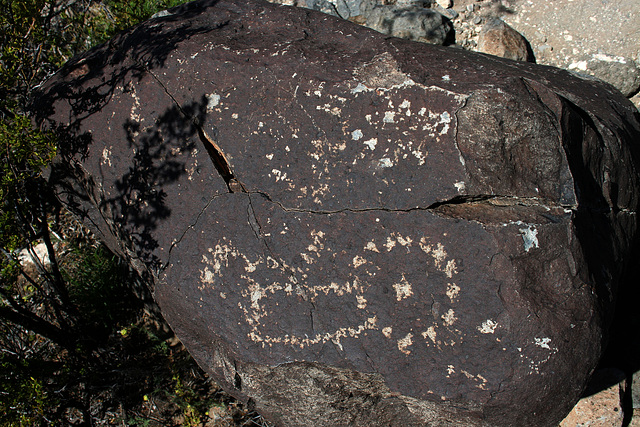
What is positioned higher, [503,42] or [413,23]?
[413,23]

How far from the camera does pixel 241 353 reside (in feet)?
6.40

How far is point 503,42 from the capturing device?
3402 mm

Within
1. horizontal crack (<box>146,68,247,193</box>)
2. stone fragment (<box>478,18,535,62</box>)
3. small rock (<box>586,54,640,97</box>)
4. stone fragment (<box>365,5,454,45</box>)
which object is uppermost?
stone fragment (<box>365,5,454,45</box>)

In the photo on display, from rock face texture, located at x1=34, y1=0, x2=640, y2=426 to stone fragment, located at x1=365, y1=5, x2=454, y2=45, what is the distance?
130cm

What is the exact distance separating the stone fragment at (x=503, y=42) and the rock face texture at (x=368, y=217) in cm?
126

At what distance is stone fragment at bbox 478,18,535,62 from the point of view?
133 inches

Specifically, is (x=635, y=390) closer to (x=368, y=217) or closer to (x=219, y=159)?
(x=368, y=217)

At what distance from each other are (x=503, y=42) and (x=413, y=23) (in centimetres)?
64

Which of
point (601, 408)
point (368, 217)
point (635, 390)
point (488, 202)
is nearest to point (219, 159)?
point (368, 217)

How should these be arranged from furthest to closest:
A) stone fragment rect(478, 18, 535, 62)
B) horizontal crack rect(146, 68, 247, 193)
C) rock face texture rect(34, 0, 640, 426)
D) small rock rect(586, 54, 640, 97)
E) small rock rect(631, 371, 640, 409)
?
stone fragment rect(478, 18, 535, 62), small rock rect(586, 54, 640, 97), small rock rect(631, 371, 640, 409), horizontal crack rect(146, 68, 247, 193), rock face texture rect(34, 0, 640, 426)

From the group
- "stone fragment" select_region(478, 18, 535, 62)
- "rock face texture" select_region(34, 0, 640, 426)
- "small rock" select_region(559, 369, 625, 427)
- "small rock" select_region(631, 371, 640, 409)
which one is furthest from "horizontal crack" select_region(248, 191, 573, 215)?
"stone fragment" select_region(478, 18, 535, 62)

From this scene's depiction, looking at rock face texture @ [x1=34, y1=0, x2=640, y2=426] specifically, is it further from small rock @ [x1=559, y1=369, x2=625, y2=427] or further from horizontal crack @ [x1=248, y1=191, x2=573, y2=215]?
small rock @ [x1=559, y1=369, x2=625, y2=427]

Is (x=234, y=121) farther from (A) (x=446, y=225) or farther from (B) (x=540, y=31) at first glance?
(B) (x=540, y=31)

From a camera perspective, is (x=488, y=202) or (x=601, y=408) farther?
(x=601, y=408)
